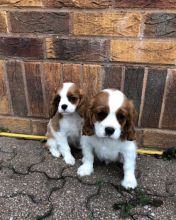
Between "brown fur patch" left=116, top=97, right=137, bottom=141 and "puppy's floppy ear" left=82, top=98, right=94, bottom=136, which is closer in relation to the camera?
"brown fur patch" left=116, top=97, right=137, bottom=141

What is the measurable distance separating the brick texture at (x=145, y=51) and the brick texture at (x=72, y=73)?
36cm

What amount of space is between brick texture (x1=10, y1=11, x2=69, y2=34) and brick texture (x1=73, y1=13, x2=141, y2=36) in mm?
109

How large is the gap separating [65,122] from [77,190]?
2.02ft

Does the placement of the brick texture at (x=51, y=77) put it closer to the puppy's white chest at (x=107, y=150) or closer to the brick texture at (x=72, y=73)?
the brick texture at (x=72, y=73)

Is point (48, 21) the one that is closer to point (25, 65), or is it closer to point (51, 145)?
point (25, 65)

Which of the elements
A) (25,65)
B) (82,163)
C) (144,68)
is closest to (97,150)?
(82,163)

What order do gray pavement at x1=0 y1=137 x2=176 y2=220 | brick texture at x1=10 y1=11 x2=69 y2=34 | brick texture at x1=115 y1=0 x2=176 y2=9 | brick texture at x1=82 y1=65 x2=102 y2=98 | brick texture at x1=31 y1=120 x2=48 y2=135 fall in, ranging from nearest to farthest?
1. gray pavement at x1=0 y1=137 x2=176 y2=220
2. brick texture at x1=115 y1=0 x2=176 y2=9
3. brick texture at x1=10 y1=11 x2=69 y2=34
4. brick texture at x1=82 y1=65 x2=102 y2=98
5. brick texture at x1=31 y1=120 x2=48 y2=135

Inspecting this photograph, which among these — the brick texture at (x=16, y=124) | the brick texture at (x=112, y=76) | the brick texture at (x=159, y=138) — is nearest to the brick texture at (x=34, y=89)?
the brick texture at (x=16, y=124)

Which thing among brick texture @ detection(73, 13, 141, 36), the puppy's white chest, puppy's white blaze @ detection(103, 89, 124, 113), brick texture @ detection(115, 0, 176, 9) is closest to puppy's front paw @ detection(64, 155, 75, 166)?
the puppy's white chest

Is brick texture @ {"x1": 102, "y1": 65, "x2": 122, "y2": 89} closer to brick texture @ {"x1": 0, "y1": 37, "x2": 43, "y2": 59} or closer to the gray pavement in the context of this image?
brick texture @ {"x1": 0, "y1": 37, "x2": 43, "y2": 59}

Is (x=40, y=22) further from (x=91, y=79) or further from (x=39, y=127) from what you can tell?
(x=39, y=127)

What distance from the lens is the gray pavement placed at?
2439mm

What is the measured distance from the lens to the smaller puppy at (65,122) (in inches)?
105

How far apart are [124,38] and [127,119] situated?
768 mm
